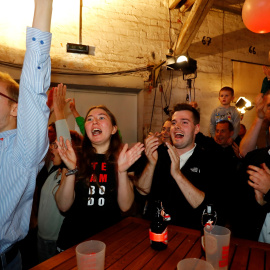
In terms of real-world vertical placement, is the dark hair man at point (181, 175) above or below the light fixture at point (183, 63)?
below

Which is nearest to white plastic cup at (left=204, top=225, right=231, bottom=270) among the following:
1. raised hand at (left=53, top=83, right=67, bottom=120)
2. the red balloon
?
raised hand at (left=53, top=83, right=67, bottom=120)

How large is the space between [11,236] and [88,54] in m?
3.65

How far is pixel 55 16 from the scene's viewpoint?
387 cm

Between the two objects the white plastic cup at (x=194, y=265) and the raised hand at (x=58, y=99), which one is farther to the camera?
the raised hand at (x=58, y=99)

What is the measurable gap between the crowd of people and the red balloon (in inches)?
53.5

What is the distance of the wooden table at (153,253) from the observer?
110cm

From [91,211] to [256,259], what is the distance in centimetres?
102

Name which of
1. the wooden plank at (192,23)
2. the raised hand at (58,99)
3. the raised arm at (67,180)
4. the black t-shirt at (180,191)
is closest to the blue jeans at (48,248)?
the raised arm at (67,180)

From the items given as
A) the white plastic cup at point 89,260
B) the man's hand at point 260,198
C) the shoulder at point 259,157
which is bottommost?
the white plastic cup at point 89,260

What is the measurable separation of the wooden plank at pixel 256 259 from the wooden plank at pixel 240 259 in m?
0.02

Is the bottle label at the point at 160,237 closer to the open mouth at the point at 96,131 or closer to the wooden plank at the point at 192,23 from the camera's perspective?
the open mouth at the point at 96,131

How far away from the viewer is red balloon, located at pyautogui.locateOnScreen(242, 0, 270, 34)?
278 cm

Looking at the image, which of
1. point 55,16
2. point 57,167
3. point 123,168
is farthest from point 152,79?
point 123,168

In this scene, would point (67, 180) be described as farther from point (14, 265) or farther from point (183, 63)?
point (183, 63)
